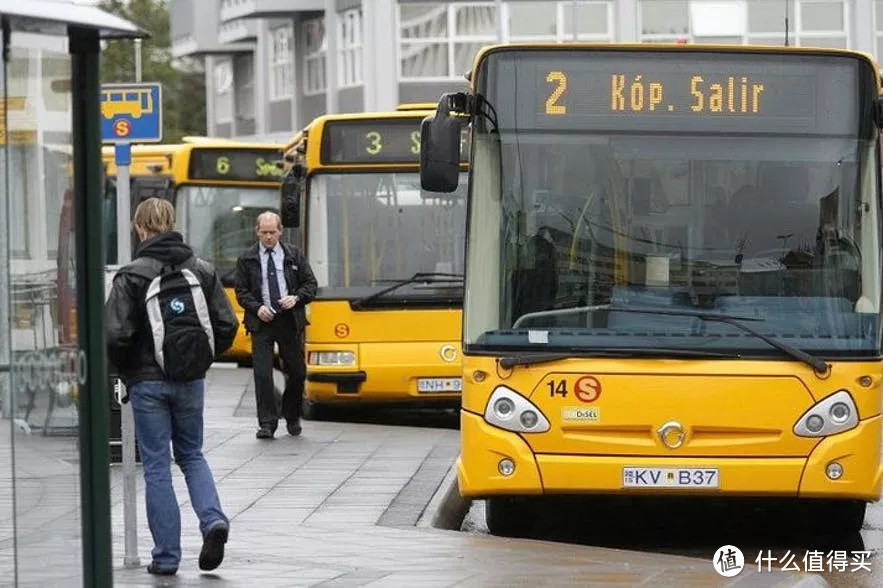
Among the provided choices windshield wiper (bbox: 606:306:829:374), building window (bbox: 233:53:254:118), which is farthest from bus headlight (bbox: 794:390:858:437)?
building window (bbox: 233:53:254:118)

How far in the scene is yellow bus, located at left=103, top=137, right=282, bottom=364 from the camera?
29250mm

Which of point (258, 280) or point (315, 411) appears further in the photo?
point (315, 411)

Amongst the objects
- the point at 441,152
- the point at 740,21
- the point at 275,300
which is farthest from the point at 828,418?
the point at 740,21

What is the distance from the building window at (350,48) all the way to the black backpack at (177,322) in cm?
5099

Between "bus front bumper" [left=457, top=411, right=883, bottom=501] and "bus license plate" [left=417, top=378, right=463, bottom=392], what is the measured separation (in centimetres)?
792

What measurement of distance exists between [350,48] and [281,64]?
28.7 ft

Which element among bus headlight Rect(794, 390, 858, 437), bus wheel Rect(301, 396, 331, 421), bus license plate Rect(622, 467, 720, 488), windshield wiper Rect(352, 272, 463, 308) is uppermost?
windshield wiper Rect(352, 272, 463, 308)

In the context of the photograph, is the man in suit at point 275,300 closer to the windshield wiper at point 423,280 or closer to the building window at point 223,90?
the windshield wiper at point 423,280

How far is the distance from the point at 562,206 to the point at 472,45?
154ft

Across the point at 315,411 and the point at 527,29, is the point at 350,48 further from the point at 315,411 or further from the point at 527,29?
the point at 315,411

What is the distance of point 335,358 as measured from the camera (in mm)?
20203

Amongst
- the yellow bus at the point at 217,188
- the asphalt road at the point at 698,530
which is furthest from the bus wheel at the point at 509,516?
the yellow bus at the point at 217,188

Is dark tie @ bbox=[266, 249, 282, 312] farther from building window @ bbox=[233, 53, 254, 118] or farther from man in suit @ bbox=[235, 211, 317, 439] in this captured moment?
building window @ bbox=[233, 53, 254, 118]

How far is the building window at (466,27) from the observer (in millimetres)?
58125
